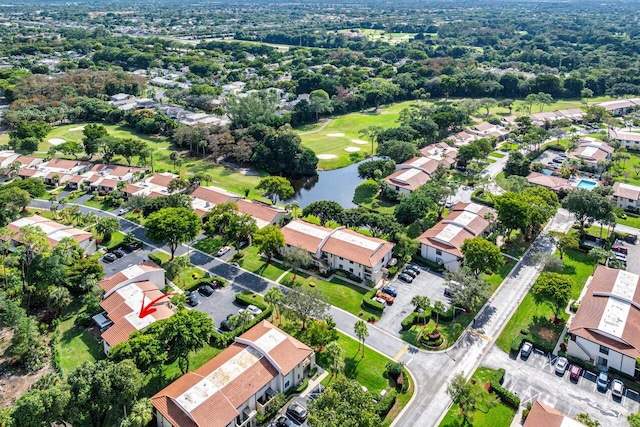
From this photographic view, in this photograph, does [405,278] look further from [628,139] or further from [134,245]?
[628,139]

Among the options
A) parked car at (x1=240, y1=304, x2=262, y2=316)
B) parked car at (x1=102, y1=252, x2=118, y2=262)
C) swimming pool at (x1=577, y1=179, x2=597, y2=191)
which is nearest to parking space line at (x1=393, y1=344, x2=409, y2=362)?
parked car at (x1=240, y1=304, x2=262, y2=316)

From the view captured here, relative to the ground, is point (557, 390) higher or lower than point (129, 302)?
lower

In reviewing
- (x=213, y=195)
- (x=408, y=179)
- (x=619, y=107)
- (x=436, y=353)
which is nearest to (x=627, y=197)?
(x=408, y=179)

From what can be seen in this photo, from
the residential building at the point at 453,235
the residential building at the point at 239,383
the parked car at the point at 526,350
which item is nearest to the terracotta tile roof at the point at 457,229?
the residential building at the point at 453,235

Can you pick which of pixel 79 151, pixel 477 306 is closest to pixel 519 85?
pixel 477 306

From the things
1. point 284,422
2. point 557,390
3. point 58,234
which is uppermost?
point 557,390

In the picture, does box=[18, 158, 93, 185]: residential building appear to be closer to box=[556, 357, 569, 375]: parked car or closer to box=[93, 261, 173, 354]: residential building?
box=[93, 261, 173, 354]: residential building
